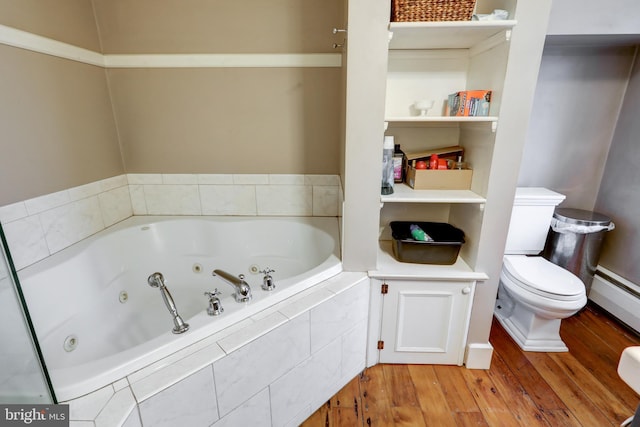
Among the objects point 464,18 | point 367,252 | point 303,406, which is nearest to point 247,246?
point 367,252

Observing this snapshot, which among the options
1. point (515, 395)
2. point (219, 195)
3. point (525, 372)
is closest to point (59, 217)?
point (219, 195)

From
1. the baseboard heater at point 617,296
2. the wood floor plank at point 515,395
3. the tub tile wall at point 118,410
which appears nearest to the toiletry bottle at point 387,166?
the wood floor plank at point 515,395

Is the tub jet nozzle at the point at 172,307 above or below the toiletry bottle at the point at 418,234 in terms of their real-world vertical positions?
below

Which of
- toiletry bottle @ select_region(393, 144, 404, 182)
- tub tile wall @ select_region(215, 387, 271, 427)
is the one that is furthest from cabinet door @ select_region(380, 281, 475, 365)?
tub tile wall @ select_region(215, 387, 271, 427)

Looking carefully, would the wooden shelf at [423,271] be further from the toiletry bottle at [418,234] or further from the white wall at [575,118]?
the white wall at [575,118]

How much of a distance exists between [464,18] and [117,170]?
2.17 metres

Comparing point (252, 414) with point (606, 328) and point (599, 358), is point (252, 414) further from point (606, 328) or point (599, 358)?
point (606, 328)

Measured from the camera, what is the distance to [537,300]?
5.36 feet

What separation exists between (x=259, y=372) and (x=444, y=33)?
5.15 feet

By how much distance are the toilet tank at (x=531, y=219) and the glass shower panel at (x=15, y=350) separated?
2158mm

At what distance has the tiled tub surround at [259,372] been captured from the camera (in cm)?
86

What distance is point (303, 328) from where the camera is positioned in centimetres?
123

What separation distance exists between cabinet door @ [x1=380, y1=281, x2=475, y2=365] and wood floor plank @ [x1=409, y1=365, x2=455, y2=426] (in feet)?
0.18

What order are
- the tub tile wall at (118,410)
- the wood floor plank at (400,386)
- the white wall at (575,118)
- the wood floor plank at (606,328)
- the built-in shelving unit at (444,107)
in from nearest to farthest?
the tub tile wall at (118,410)
the built-in shelving unit at (444,107)
the wood floor plank at (400,386)
the wood floor plank at (606,328)
the white wall at (575,118)
